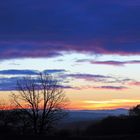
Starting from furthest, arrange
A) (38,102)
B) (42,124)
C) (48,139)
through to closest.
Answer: (38,102) → (42,124) → (48,139)

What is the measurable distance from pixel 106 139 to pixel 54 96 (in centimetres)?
3426

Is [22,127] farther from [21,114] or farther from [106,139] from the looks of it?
[106,139]

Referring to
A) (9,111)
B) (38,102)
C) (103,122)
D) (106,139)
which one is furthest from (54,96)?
(106,139)

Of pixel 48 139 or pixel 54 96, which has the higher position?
pixel 54 96

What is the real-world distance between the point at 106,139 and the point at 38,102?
3364 centimetres

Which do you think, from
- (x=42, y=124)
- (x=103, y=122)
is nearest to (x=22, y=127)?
(x=42, y=124)

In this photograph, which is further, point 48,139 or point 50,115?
point 50,115

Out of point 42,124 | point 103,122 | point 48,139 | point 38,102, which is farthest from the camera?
point 103,122

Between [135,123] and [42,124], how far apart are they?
15501 mm

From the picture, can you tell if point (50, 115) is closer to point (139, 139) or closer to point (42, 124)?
point (42, 124)

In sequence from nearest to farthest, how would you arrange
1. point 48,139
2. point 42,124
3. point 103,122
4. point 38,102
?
point 48,139 → point 42,124 → point 38,102 → point 103,122

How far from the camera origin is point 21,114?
81375 millimetres

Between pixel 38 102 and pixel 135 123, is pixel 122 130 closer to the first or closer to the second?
pixel 135 123

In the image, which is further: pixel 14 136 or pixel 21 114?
pixel 21 114
